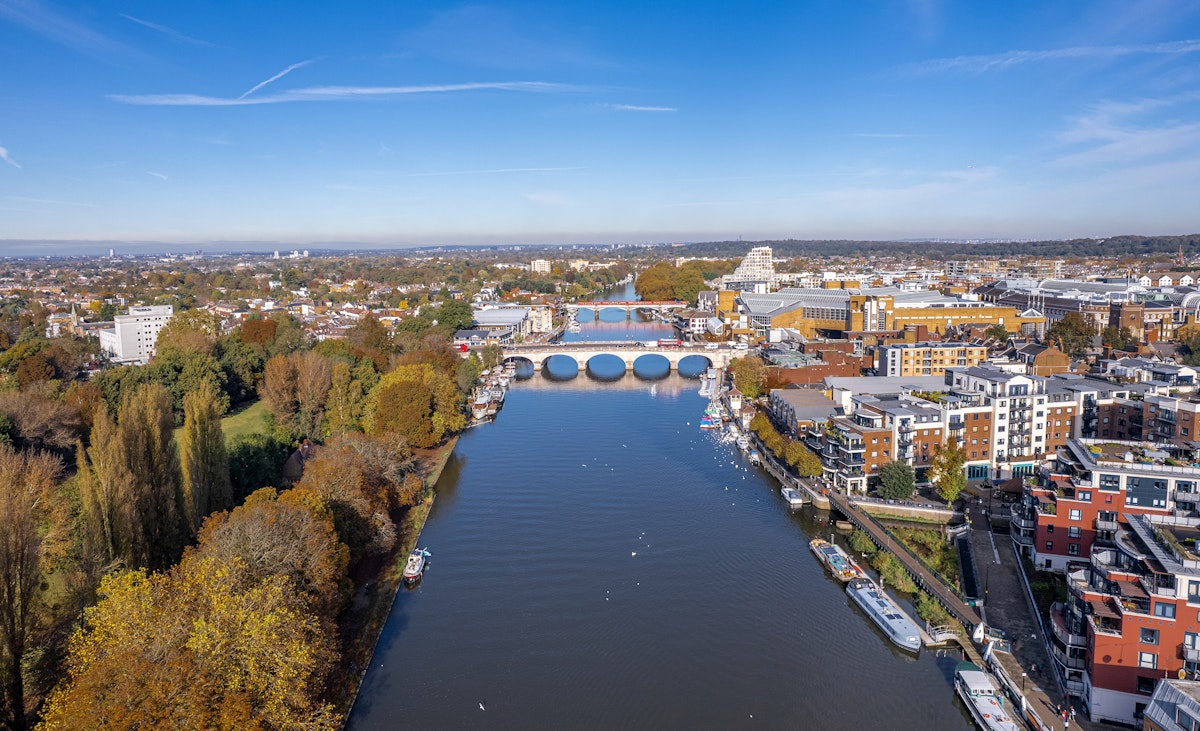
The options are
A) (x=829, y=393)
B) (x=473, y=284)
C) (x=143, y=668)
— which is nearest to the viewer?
(x=143, y=668)

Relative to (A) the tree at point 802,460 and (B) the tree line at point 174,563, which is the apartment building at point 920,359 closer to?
(A) the tree at point 802,460

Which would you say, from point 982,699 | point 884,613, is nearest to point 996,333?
point 884,613

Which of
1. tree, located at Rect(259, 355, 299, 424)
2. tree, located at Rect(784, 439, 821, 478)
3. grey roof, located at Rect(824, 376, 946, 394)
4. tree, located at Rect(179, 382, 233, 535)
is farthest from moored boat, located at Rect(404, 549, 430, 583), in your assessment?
grey roof, located at Rect(824, 376, 946, 394)

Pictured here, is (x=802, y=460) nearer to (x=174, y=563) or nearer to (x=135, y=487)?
(x=174, y=563)

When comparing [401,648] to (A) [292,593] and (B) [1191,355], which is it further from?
(B) [1191,355]

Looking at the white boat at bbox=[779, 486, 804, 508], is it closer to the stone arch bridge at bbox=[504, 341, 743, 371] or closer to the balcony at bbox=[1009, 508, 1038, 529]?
the balcony at bbox=[1009, 508, 1038, 529]

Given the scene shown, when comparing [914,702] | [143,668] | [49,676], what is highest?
[143,668]

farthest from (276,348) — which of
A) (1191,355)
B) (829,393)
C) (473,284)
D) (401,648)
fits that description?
(473,284)
